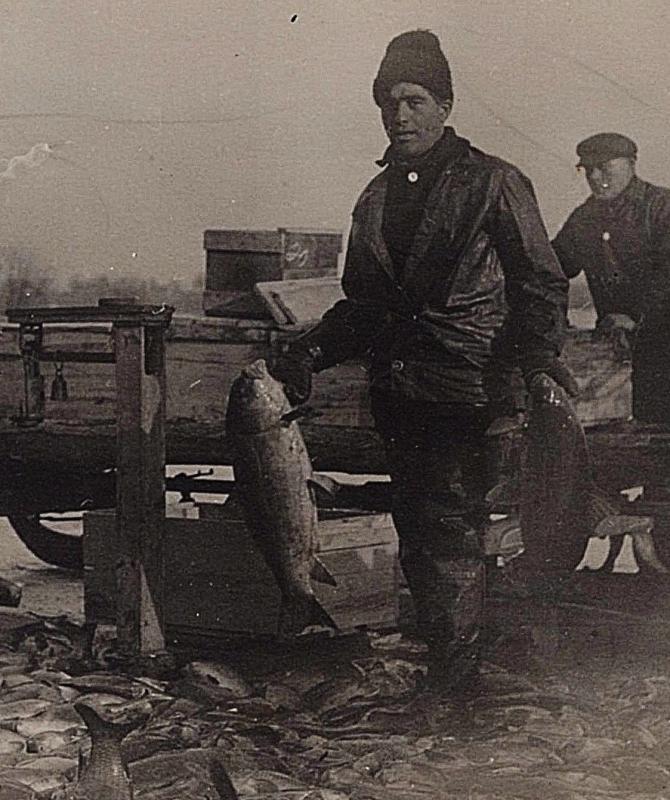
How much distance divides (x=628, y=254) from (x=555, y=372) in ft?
0.95

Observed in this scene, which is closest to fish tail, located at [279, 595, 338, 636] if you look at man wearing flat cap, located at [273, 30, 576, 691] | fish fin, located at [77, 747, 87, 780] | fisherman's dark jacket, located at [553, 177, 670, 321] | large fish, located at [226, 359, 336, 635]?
large fish, located at [226, 359, 336, 635]

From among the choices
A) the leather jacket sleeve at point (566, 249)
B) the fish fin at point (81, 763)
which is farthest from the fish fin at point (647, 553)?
the fish fin at point (81, 763)

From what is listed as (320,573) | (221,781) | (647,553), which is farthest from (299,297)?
(221,781)

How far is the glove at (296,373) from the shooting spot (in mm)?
3090

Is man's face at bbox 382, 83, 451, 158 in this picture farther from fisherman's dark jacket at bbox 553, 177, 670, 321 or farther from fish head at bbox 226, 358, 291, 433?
fish head at bbox 226, 358, 291, 433

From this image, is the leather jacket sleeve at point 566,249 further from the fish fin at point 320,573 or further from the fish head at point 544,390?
the fish fin at point 320,573

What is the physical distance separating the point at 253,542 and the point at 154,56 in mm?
1067

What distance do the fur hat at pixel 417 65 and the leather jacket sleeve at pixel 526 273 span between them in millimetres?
234

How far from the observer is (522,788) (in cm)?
291

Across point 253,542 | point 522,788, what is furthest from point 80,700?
point 522,788

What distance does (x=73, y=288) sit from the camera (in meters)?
3.21

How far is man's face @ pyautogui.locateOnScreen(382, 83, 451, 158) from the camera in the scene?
9.86ft

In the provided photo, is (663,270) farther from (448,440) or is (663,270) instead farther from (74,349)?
A: (74,349)

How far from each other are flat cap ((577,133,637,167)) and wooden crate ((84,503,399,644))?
854mm
